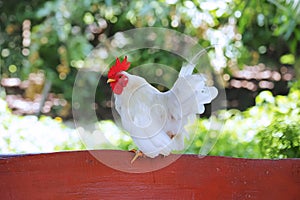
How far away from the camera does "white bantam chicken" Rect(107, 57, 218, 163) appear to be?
119 centimetres

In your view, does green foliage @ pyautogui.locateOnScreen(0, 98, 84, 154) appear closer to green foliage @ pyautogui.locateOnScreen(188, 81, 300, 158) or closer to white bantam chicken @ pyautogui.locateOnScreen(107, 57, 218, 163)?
green foliage @ pyautogui.locateOnScreen(188, 81, 300, 158)

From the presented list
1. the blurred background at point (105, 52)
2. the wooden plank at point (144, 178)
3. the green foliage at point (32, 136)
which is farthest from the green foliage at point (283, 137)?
the green foliage at point (32, 136)

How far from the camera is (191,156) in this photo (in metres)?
1.21

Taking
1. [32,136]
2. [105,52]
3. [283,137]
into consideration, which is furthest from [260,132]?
[105,52]

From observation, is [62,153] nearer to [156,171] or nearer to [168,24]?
[156,171]

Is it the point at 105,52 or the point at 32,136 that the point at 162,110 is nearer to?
the point at 32,136

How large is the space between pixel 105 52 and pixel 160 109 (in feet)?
5.60

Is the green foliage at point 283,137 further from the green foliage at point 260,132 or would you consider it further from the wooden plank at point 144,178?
the wooden plank at point 144,178

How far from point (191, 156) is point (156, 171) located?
8cm

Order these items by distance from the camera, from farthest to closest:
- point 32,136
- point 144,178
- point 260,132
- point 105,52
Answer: point 105,52 → point 32,136 → point 260,132 → point 144,178

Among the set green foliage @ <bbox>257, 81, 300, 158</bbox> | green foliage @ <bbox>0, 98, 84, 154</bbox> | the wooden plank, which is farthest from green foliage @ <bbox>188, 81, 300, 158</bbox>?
green foliage @ <bbox>0, 98, 84, 154</bbox>

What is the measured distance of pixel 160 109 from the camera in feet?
3.95

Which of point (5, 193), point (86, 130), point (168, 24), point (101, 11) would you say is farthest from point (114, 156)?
point (101, 11)

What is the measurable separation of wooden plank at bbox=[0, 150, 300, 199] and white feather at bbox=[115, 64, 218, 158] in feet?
0.14
